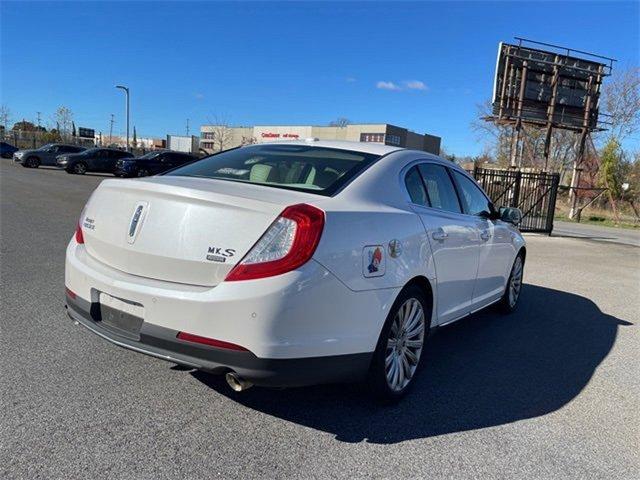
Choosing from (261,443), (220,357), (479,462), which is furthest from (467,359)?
(220,357)

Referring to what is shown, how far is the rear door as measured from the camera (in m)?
3.83

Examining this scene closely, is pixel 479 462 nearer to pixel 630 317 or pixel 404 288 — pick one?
pixel 404 288

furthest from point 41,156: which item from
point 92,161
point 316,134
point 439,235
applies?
point 316,134

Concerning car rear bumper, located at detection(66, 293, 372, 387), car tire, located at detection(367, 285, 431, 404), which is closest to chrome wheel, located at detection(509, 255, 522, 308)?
car tire, located at detection(367, 285, 431, 404)

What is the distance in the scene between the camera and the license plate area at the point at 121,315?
290 centimetres

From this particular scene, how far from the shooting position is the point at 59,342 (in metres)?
4.15

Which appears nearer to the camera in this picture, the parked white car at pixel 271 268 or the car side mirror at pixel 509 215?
the parked white car at pixel 271 268

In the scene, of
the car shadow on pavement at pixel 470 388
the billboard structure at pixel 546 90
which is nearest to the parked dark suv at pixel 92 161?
the billboard structure at pixel 546 90

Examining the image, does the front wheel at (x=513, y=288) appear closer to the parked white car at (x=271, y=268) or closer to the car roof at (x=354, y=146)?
the parked white car at (x=271, y=268)

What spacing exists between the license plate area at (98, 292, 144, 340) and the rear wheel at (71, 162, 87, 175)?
29329mm

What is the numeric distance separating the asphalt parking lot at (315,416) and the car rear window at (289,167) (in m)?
1.34

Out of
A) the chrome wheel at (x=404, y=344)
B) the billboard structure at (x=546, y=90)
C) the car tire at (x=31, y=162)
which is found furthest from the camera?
the car tire at (x=31, y=162)

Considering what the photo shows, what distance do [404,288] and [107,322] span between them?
1.76m

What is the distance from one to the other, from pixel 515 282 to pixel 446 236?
8.86 feet
